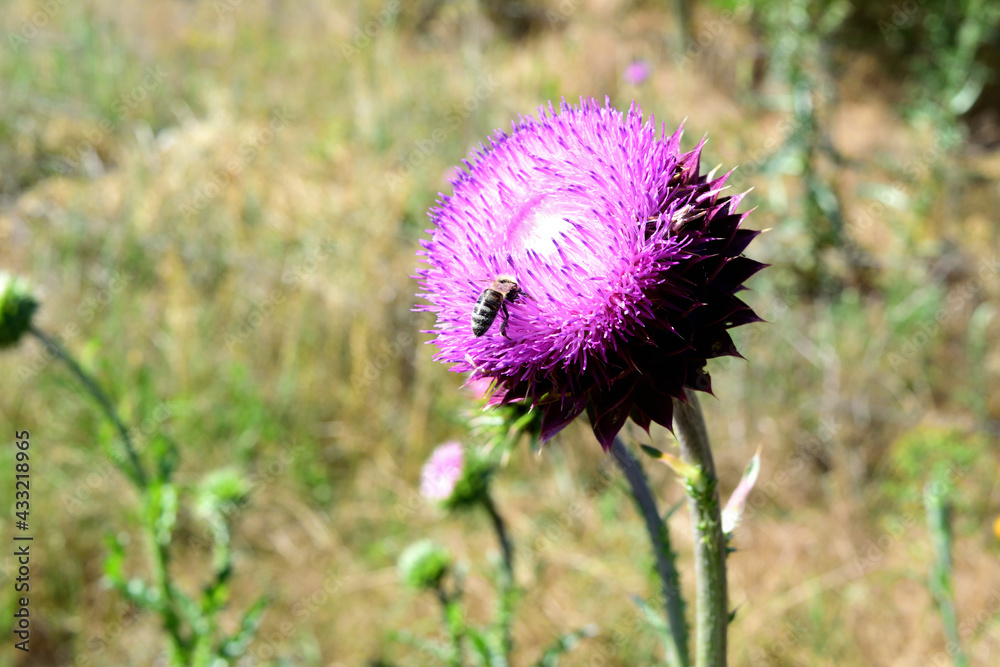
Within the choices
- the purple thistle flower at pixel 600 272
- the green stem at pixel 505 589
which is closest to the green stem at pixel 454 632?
the green stem at pixel 505 589

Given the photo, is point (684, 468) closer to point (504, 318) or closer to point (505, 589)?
point (504, 318)

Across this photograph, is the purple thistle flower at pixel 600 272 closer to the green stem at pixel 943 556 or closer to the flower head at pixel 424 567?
the green stem at pixel 943 556

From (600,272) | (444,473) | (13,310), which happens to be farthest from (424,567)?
(13,310)

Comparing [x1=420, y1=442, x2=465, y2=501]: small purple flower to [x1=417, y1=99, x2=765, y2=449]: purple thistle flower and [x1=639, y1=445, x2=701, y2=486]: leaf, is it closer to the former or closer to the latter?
[x1=417, y1=99, x2=765, y2=449]: purple thistle flower

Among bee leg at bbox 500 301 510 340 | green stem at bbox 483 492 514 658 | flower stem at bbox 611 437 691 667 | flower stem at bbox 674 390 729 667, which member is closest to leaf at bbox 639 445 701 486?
flower stem at bbox 674 390 729 667

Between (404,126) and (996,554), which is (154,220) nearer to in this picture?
(404,126)

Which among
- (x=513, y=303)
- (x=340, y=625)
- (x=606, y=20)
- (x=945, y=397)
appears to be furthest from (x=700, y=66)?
(x=513, y=303)
